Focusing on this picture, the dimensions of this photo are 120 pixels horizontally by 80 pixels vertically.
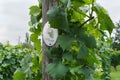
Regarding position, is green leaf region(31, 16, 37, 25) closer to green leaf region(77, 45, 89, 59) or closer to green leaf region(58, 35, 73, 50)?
green leaf region(58, 35, 73, 50)

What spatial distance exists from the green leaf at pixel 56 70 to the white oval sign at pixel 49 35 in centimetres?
14

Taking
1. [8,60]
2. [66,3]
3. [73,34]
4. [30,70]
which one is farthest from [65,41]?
[8,60]

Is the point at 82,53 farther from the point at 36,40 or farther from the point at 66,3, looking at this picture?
the point at 36,40

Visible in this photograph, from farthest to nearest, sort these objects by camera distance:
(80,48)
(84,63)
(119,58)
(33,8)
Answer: (119,58)
(33,8)
(84,63)
(80,48)

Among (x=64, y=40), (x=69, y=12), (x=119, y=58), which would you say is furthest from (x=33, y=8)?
(x=119, y=58)

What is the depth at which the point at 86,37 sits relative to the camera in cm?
226

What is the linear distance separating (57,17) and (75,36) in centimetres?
17

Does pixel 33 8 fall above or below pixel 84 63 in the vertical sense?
above

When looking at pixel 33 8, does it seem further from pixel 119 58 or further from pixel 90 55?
pixel 119 58

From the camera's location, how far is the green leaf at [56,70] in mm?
2174

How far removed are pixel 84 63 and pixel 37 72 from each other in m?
0.43

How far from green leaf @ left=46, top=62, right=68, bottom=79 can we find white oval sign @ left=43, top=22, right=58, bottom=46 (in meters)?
0.14

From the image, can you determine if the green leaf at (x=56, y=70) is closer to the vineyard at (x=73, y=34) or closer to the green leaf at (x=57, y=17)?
the vineyard at (x=73, y=34)

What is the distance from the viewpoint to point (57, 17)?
2.20m
